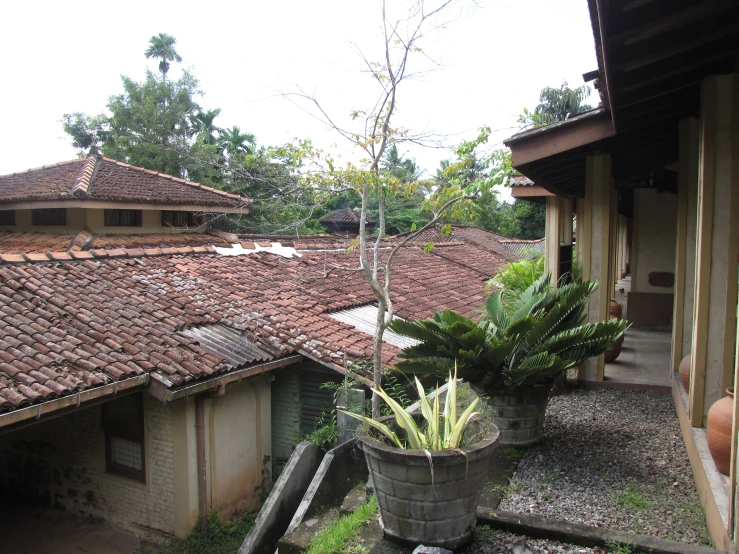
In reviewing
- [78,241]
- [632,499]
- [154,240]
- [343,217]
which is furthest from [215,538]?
[343,217]

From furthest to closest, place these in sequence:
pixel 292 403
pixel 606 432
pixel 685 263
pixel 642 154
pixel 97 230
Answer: pixel 97 230
pixel 292 403
pixel 642 154
pixel 685 263
pixel 606 432

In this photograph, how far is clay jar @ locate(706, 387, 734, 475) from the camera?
340 centimetres

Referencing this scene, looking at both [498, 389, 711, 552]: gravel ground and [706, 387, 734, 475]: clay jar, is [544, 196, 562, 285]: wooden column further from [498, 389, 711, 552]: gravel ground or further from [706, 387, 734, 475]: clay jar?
[706, 387, 734, 475]: clay jar

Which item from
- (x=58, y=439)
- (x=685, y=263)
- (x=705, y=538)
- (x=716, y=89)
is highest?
(x=716, y=89)

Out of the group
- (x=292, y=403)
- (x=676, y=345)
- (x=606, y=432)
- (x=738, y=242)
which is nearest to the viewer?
(x=738, y=242)

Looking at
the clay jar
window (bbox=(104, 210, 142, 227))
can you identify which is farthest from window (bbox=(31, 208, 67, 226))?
the clay jar

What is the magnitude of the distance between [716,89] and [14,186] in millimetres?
16255

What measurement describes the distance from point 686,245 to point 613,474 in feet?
8.75

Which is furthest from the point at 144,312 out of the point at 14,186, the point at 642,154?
the point at 14,186

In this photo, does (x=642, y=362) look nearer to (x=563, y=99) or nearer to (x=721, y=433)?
(x=721, y=433)

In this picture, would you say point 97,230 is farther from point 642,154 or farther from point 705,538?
point 705,538

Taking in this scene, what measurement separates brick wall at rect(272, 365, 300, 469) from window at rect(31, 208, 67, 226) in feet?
27.5

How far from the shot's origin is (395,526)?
11.3 feet

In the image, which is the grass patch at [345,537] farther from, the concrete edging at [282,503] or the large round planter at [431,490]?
the concrete edging at [282,503]
